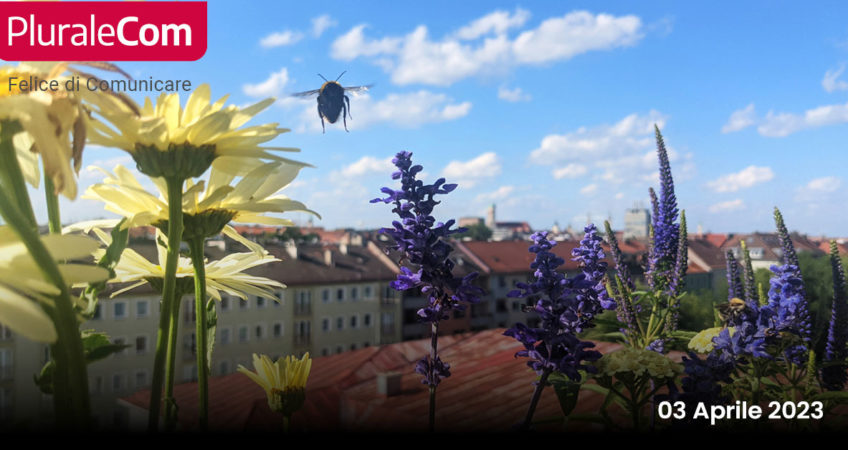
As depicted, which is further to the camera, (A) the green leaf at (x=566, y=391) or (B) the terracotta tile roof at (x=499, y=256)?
(B) the terracotta tile roof at (x=499, y=256)

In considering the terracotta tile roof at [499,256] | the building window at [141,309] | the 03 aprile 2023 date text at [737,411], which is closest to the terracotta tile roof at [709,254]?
the 03 aprile 2023 date text at [737,411]

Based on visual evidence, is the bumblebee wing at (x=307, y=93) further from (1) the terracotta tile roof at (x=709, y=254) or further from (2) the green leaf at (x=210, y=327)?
(1) the terracotta tile roof at (x=709, y=254)

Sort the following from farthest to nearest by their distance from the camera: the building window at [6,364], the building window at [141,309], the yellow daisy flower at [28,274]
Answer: the building window at [141,309]
the building window at [6,364]
the yellow daisy flower at [28,274]

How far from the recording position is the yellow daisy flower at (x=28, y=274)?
8.1 inches

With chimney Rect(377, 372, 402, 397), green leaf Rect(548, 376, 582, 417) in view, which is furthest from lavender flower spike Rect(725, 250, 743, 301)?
chimney Rect(377, 372, 402, 397)

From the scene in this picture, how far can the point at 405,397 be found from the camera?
141cm

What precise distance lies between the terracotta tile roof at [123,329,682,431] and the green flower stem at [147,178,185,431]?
40 mm

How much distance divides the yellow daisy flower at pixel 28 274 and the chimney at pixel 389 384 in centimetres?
133

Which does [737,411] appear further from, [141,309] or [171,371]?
[141,309]

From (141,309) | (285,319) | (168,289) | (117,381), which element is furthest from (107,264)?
(285,319)

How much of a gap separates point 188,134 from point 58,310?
0.11 meters

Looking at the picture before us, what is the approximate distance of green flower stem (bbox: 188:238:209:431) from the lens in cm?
38

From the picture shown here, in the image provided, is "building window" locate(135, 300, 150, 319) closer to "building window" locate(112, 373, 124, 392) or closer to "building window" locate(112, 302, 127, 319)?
"building window" locate(112, 302, 127, 319)

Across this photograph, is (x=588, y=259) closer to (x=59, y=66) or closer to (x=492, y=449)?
(x=492, y=449)
